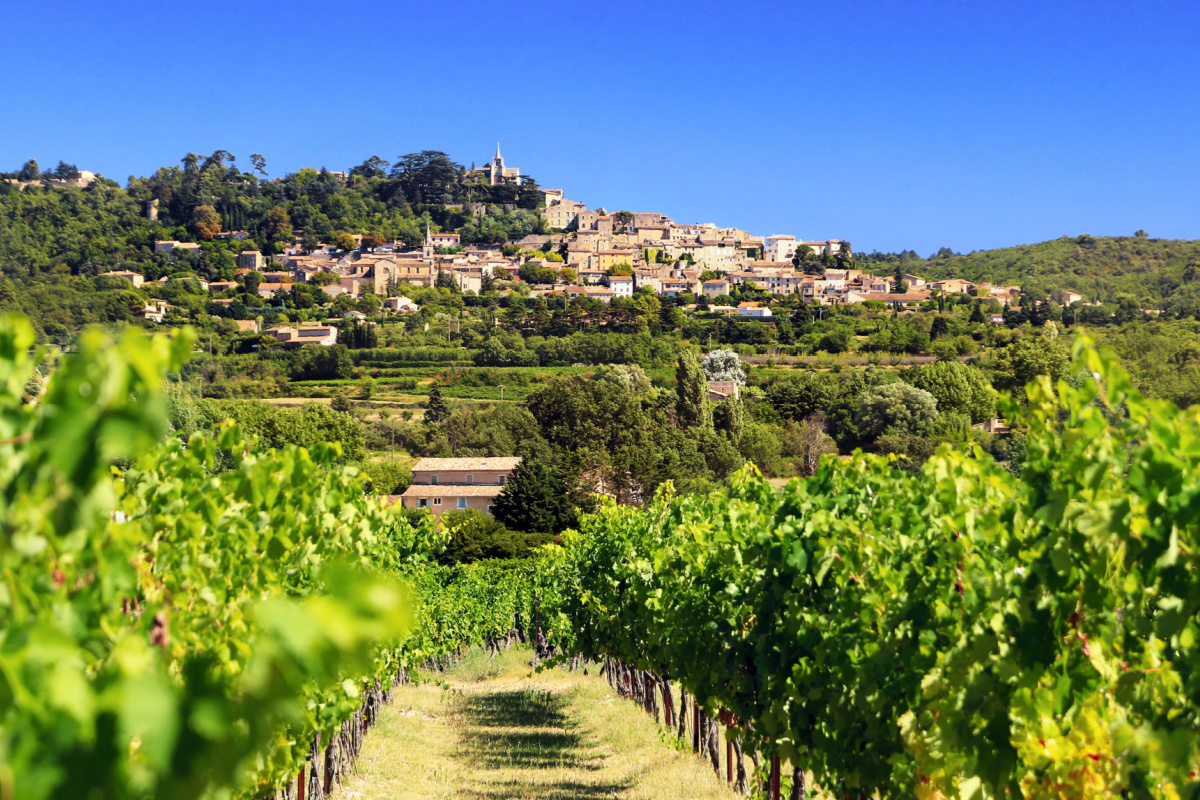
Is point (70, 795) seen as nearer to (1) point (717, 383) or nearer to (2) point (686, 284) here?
(1) point (717, 383)

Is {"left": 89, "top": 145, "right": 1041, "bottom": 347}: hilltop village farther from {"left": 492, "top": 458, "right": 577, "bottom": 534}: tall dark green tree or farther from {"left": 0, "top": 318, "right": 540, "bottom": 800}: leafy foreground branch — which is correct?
{"left": 0, "top": 318, "right": 540, "bottom": 800}: leafy foreground branch

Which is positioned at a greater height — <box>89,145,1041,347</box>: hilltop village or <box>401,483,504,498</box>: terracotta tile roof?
<box>89,145,1041,347</box>: hilltop village

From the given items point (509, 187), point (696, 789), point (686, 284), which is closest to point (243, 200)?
point (509, 187)

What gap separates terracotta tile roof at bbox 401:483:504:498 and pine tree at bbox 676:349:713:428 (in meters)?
10.8

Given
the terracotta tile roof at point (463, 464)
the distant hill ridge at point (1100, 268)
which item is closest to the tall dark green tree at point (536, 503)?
the terracotta tile roof at point (463, 464)

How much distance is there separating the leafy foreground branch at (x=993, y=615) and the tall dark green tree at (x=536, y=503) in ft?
93.8

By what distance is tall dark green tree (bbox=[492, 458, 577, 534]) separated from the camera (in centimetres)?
3481

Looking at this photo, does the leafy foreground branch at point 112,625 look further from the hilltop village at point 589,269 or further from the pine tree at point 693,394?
the hilltop village at point 589,269

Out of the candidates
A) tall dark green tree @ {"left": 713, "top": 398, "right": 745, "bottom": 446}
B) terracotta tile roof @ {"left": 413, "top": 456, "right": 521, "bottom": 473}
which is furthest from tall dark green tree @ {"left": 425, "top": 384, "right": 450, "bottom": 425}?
tall dark green tree @ {"left": 713, "top": 398, "right": 745, "bottom": 446}

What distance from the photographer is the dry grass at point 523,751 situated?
9391mm

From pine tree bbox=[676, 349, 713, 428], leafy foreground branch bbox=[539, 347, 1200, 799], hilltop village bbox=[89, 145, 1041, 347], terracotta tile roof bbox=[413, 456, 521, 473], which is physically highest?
hilltop village bbox=[89, 145, 1041, 347]

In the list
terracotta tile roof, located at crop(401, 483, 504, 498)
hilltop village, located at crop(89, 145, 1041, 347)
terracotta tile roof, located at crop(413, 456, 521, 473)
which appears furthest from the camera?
hilltop village, located at crop(89, 145, 1041, 347)

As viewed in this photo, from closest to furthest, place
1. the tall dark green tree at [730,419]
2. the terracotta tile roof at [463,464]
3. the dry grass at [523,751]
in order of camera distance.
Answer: the dry grass at [523,751] < the terracotta tile roof at [463,464] < the tall dark green tree at [730,419]

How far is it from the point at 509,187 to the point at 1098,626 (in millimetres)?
141222
